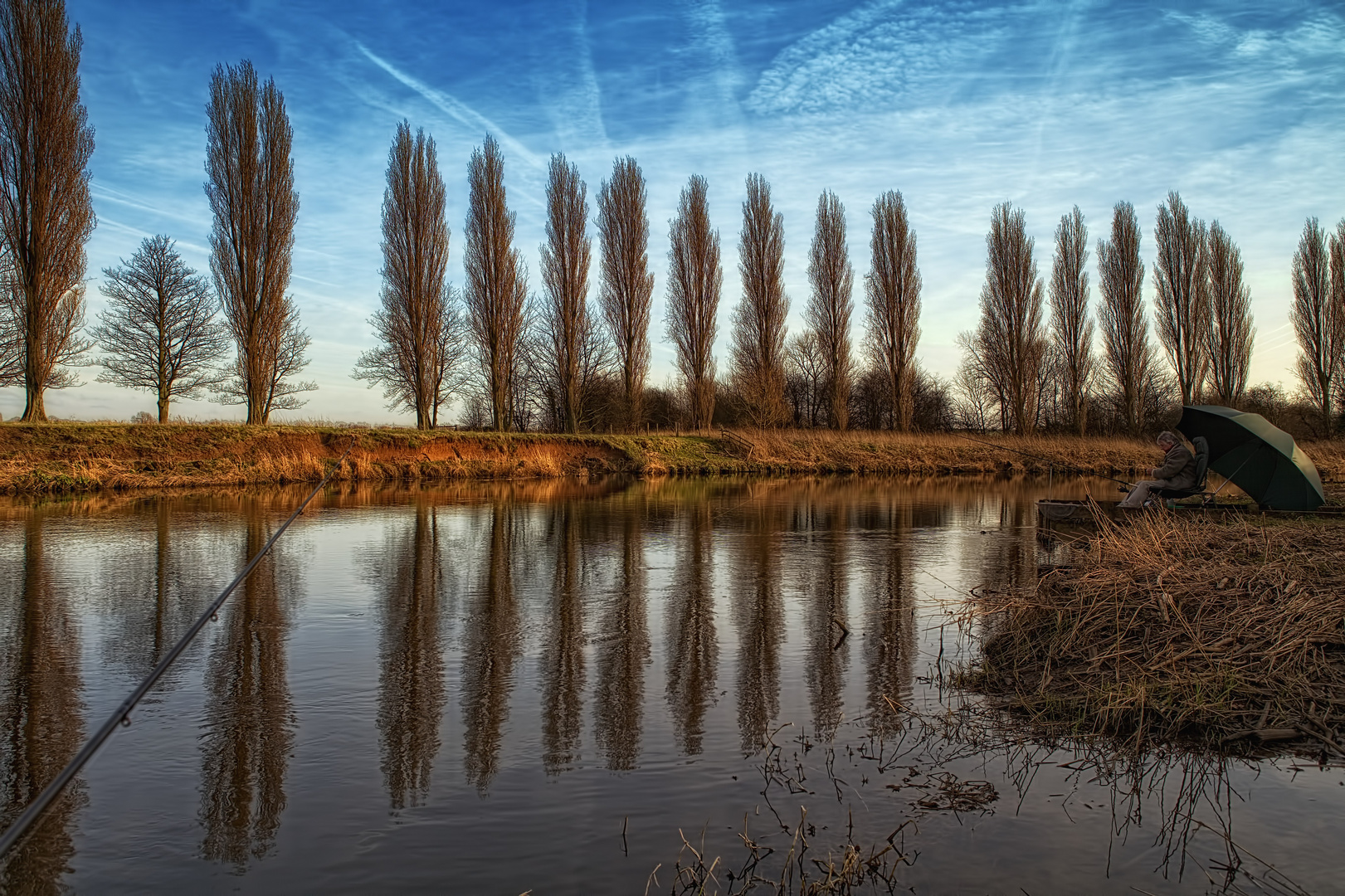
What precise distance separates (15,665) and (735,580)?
5821 mm

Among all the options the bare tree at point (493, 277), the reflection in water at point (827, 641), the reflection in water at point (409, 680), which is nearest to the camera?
the reflection in water at point (409, 680)

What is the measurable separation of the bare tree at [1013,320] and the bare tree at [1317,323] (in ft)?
38.6

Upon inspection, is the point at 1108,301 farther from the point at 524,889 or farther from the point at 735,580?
the point at 524,889

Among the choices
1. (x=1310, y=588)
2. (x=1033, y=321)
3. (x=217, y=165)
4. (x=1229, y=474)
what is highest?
(x=217, y=165)

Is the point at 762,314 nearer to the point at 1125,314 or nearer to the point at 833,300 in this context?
the point at 833,300

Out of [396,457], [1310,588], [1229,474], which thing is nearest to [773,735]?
[1310,588]

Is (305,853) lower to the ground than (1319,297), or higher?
lower

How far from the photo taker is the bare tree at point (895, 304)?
37875 millimetres

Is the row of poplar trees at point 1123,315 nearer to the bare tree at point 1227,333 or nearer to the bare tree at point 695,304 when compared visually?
the bare tree at point 1227,333

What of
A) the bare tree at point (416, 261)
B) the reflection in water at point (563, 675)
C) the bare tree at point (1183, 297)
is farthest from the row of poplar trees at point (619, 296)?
the reflection in water at point (563, 675)

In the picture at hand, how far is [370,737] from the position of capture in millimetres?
4223

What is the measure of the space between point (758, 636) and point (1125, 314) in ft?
129

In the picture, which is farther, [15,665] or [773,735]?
[15,665]

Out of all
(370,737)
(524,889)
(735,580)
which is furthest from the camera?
(735,580)
